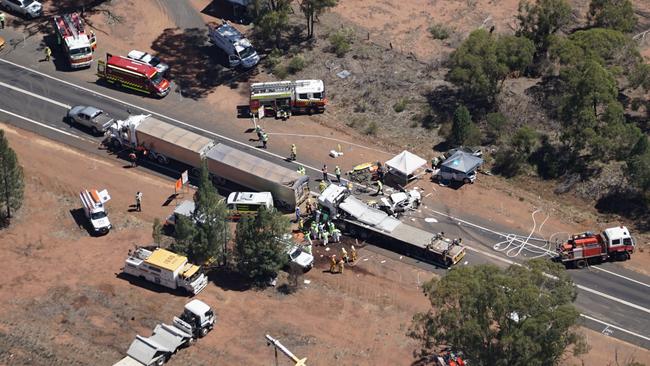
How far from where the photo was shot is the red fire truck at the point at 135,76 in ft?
289

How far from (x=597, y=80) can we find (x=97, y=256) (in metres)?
44.4

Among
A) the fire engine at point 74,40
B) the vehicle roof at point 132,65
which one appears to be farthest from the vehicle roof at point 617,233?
the fire engine at point 74,40

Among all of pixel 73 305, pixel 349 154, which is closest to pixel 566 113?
pixel 349 154

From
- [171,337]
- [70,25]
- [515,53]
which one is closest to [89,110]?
[70,25]

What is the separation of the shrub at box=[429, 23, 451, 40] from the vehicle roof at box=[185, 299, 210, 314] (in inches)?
→ 1931

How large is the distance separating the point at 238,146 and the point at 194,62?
15.4 metres

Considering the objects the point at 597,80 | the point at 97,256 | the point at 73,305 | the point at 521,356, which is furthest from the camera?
the point at 597,80

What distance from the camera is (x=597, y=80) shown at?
263 feet

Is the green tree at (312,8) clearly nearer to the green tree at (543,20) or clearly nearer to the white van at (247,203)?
the green tree at (543,20)

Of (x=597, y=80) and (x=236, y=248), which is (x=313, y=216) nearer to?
(x=236, y=248)

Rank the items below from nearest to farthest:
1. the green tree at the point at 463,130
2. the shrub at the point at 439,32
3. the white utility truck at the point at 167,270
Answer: the white utility truck at the point at 167,270
the green tree at the point at 463,130
the shrub at the point at 439,32

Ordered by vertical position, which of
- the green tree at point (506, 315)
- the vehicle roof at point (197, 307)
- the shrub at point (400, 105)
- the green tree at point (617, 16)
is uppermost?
the green tree at point (506, 315)

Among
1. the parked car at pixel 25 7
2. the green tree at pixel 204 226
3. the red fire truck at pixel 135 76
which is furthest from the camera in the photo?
the parked car at pixel 25 7

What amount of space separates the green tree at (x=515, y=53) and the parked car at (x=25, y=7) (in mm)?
47929
